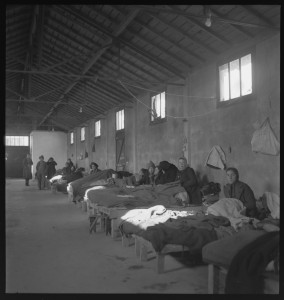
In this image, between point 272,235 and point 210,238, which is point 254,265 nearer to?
point 272,235

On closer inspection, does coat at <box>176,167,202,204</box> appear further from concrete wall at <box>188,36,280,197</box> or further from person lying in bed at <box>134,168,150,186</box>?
person lying in bed at <box>134,168,150,186</box>

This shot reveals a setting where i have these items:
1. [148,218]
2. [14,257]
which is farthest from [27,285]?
[148,218]

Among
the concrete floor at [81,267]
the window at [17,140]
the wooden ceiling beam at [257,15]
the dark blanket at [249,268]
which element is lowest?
the concrete floor at [81,267]

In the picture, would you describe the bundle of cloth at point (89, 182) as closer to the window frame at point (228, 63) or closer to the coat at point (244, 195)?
the window frame at point (228, 63)

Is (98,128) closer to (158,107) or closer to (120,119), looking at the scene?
(120,119)

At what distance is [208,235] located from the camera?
14.0ft

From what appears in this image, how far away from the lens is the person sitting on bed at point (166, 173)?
9258mm

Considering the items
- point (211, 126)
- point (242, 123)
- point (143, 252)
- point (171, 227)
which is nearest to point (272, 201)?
point (242, 123)

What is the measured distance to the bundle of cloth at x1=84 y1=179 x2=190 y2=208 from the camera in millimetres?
6781

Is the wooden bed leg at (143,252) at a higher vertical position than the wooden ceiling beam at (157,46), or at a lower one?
lower

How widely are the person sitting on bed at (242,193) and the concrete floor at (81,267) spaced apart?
5.26ft

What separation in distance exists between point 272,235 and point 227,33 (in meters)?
5.12

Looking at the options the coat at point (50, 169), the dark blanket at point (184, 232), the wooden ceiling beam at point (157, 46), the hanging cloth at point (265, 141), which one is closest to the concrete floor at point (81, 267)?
the dark blanket at point (184, 232)

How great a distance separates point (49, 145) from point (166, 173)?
1737 centimetres
